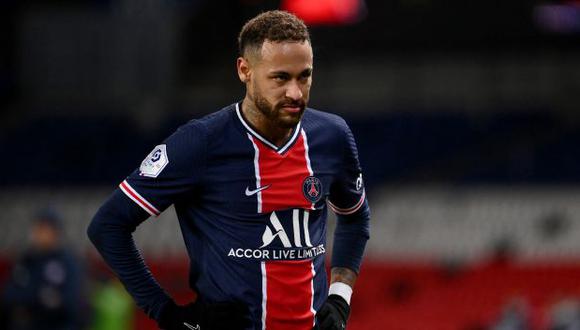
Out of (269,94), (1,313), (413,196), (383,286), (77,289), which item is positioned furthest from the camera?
(413,196)

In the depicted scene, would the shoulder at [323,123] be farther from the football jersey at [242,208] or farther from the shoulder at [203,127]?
the shoulder at [203,127]

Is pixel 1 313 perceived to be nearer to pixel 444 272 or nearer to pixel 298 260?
pixel 444 272

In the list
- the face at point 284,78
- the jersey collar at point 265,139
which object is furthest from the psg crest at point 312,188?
the face at point 284,78

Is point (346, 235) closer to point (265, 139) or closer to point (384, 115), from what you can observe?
point (265, 139)

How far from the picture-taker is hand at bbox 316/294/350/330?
395 centimetres

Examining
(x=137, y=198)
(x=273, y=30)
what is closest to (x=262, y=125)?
(x=273, y=30)

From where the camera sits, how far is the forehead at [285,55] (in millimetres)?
3703

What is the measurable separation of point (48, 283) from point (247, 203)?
5.11 m

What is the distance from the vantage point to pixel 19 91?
1816 centimetres

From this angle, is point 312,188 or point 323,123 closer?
point 312,188

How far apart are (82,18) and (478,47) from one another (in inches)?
235

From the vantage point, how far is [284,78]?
3713 mm

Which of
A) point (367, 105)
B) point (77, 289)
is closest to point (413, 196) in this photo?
point (367, 105)

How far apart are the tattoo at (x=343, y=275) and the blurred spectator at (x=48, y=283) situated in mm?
4576
